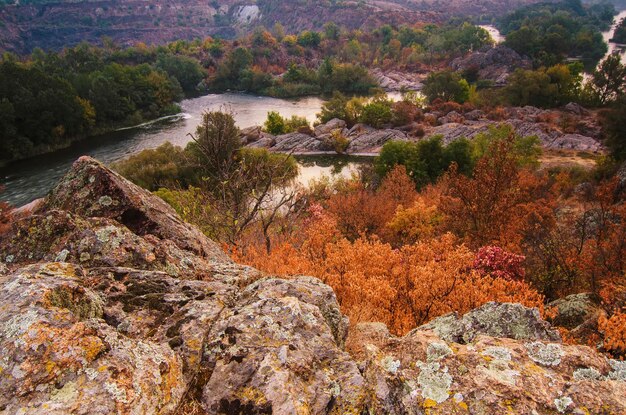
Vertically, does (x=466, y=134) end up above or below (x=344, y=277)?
below

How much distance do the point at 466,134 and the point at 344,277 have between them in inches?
2380

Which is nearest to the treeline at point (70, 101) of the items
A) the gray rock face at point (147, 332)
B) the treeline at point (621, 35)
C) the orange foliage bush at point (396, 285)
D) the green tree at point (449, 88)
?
the green tree at point (449, 88)

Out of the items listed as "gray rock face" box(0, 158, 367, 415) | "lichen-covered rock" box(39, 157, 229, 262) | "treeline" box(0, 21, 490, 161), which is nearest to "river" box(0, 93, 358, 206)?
"treeline" box(0, 21, 490, 161)

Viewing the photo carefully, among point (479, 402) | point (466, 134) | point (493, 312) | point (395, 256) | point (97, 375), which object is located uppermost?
point (97, 375)

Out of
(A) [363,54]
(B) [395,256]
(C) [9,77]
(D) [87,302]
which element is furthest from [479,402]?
(A) [363,54]

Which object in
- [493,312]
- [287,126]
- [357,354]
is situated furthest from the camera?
[287,126]

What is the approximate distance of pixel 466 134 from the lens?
65188 mm

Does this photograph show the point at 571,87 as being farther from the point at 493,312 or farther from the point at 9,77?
the point at 9,77

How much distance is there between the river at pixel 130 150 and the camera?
161ft

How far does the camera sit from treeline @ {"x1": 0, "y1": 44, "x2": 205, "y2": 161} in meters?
57.0

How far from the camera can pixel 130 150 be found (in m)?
60.5

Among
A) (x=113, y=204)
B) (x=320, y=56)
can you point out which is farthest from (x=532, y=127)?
(x=320, y=56)

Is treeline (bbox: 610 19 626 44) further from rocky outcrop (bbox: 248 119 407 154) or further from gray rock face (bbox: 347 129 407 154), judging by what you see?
gray rock face (bbox: 347 129 407 154)

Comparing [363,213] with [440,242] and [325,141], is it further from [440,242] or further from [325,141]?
[325,141]
